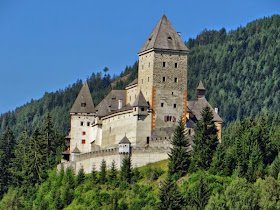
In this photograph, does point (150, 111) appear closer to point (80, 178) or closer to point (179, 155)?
point (179, 155)

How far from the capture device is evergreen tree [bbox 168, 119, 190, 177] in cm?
8294

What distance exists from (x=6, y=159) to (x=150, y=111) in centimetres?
2824

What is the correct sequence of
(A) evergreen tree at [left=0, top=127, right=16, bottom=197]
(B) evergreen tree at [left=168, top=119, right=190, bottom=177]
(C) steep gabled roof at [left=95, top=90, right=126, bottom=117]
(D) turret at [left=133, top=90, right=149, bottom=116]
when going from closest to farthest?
(B) evergreen tree at [left=168, top=119, right=190, bottom=177] → (D) turret at [left=133, top=90, right=149, bottom=116] → (C) steep gabled roof at [left=95, top=90, right=126, bottom=117] → (A) evergreen tree at [left=0, top=127, right=16, bottom=197]

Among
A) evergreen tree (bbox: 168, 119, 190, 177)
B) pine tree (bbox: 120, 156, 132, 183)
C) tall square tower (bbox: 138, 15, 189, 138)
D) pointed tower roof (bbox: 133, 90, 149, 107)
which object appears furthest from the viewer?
tall square tower (bbox: 138, 15, 189, 138)

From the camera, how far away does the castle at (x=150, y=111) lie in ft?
290

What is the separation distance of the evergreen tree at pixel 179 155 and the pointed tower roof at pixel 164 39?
10.8 metres

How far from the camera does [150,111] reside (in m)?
89.8

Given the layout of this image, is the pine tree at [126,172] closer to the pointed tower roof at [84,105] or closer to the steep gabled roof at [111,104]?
the steep gabled roof at [111,104]

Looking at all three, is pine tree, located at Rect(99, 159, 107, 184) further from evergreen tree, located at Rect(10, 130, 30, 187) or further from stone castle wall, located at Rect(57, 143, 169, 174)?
evergreen tree, located at Rect(10, 130, 30, 187)

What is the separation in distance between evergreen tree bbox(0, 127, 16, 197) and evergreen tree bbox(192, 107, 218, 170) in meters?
32.8

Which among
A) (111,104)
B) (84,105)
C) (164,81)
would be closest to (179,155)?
(164,81)

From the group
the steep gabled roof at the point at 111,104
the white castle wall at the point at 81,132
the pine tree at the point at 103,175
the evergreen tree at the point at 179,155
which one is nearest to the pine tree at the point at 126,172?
the pine tree at the point at 103,175

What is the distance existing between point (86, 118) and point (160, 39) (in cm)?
1515

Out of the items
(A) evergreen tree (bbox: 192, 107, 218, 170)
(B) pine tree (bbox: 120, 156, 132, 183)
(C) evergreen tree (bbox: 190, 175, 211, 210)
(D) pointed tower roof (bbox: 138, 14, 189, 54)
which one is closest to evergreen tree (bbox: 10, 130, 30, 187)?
(B) pine tree (bbox: 120, 156, 132, 183)
